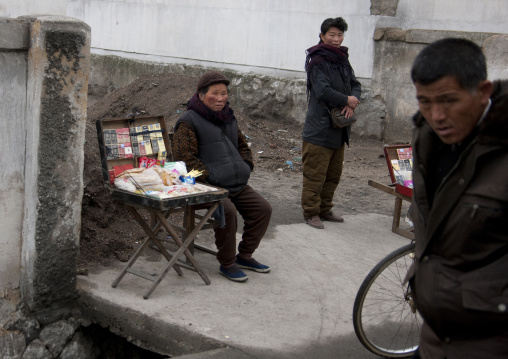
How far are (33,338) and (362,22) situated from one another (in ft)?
24.0

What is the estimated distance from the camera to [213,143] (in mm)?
4758

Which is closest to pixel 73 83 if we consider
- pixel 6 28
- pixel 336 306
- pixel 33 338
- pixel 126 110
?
pixel 6 28

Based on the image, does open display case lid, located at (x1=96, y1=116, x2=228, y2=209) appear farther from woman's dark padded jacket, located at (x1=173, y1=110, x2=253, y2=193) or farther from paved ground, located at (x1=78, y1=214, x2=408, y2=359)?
paved ground, located at (x1=78, y1=214, x2=408, y2=359)

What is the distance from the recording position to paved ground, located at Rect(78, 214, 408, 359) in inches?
154

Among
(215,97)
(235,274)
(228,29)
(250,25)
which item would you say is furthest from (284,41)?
(235,274)

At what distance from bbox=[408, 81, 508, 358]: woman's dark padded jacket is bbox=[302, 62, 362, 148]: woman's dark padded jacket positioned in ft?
12.7

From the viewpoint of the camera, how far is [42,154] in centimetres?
409

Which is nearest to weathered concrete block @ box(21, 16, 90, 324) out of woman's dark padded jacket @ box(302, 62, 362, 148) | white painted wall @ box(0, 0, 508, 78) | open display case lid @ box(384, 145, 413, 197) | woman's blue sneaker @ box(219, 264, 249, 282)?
woman's blue sneaker @ box(219, 264, 249, 282)

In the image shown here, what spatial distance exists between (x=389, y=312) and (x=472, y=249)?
2304mm

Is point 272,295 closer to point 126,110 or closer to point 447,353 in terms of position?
point 447,353

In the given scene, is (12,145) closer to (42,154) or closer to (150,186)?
(42,154)

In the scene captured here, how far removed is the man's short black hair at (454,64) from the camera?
201 centimetres

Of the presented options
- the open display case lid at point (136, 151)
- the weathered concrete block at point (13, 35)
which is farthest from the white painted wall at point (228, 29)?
the weathered concrete block at point (13, 35)

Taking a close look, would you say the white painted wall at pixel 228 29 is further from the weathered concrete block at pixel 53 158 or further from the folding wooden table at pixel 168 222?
the weathered concrete block at pixel 53 158
